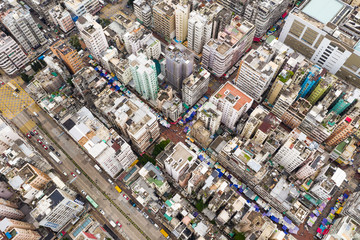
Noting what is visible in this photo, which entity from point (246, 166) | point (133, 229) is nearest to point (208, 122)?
A: point (246, 166)

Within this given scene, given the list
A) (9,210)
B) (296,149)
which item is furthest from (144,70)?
(9,210)

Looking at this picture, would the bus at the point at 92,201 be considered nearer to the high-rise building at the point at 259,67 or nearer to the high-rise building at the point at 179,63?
the high-rise building at the point at 179,63

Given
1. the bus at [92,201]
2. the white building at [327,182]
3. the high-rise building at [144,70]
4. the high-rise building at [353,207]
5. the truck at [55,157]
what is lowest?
the high-rise building at [353,207]

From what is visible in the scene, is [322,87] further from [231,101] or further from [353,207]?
[353,207]

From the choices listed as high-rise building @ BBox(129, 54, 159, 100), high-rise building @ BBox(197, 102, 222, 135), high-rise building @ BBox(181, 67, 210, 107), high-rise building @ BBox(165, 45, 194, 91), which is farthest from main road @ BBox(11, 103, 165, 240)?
high-rise building @ BBox(165, 45, 194, 91)

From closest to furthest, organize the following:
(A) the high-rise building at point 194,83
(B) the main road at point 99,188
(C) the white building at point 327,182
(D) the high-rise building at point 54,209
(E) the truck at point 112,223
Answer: (D) the high-rise building at point 54,209, (C) the white building at point 327,182, (B) the main road at point 99,188, (E) the truck at point 112,223, (A) the high-rise building at point 194,83

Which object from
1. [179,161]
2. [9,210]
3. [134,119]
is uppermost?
[9,210]

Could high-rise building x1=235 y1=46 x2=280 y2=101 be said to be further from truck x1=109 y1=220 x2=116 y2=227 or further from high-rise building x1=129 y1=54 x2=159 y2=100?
truck x1=109 y1=220 x2=116 y2=227

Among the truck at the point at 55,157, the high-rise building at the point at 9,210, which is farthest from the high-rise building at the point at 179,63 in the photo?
the high-rise building at the point at 9,210
